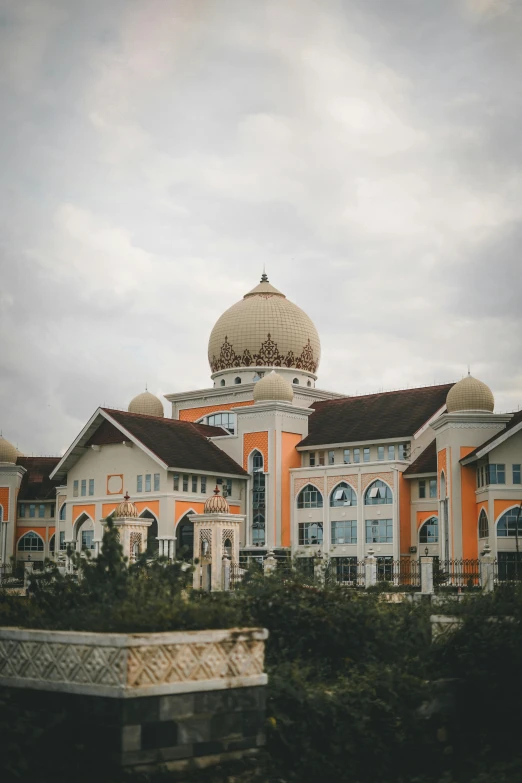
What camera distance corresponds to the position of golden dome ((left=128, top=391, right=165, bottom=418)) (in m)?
59.0

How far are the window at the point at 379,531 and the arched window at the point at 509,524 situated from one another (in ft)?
29.4

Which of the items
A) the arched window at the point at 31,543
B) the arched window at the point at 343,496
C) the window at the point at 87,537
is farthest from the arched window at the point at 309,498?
the arched window at the point at 31,543

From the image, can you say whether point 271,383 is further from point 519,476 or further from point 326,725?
point 326,725

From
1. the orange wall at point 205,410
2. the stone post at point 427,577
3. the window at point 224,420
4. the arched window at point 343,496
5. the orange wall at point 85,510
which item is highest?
the orange wall at point 205,410

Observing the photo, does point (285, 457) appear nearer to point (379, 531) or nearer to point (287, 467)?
point (287, 467)

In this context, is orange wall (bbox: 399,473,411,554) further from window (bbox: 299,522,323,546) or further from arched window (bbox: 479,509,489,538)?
arched window (bbox: 479,509,489,538)

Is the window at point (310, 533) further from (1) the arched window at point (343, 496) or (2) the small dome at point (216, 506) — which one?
(2) the small dome at point (216, 506)

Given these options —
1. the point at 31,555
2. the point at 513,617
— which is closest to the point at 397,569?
the point at 31,555

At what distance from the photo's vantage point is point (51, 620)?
1297 cm

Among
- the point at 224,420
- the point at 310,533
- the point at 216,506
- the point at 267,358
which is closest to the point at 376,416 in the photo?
the point at 310,533

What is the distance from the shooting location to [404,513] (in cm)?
4681

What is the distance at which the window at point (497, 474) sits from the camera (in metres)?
38.8

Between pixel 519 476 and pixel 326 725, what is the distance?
89.1 feet

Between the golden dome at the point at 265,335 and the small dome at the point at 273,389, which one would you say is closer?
the small dome at the point at 273,389
